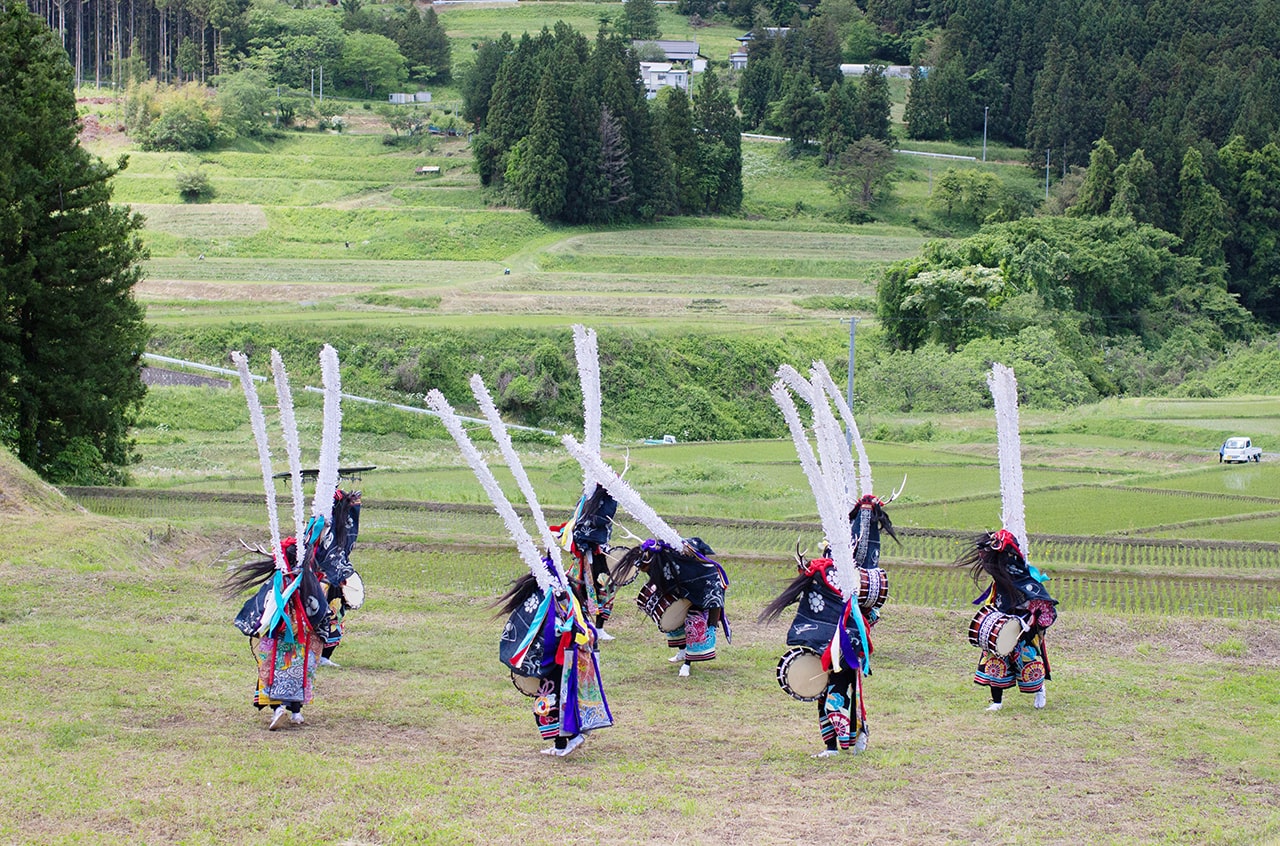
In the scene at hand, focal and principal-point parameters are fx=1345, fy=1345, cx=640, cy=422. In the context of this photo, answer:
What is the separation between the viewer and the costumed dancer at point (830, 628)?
36.5 ft

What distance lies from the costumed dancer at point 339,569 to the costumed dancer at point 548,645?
8.99 ft

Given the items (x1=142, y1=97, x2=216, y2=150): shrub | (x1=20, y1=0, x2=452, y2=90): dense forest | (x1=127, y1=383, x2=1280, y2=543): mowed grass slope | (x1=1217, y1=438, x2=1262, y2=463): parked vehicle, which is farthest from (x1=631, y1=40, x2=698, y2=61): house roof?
(x1=1217, y1=438, x2=1262, y2=463): parked vehicle

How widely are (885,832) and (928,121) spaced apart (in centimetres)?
9478

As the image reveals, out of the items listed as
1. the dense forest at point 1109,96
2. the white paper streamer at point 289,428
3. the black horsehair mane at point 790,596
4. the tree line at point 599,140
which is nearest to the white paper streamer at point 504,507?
the white paper streamer at point 289,428

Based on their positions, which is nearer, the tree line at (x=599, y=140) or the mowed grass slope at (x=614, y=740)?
the mowed grass slope at (x=614, y=740)

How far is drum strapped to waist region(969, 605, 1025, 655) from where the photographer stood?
1259cm

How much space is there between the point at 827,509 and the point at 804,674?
4.69ft

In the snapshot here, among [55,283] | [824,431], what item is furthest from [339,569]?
[55,283]

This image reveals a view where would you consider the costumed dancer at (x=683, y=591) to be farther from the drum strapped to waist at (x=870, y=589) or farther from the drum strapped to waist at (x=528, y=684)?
the drum strapped to waist at (x=528, y=684)

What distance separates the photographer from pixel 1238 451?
103 ft

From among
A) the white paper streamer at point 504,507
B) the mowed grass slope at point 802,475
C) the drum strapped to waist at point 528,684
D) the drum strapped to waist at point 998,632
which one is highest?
the white paper streamer at point 504,507

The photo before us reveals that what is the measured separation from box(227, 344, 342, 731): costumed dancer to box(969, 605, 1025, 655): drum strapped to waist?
239 inches

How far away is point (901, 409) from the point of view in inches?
1759

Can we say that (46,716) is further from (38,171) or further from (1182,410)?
(1182,410)
